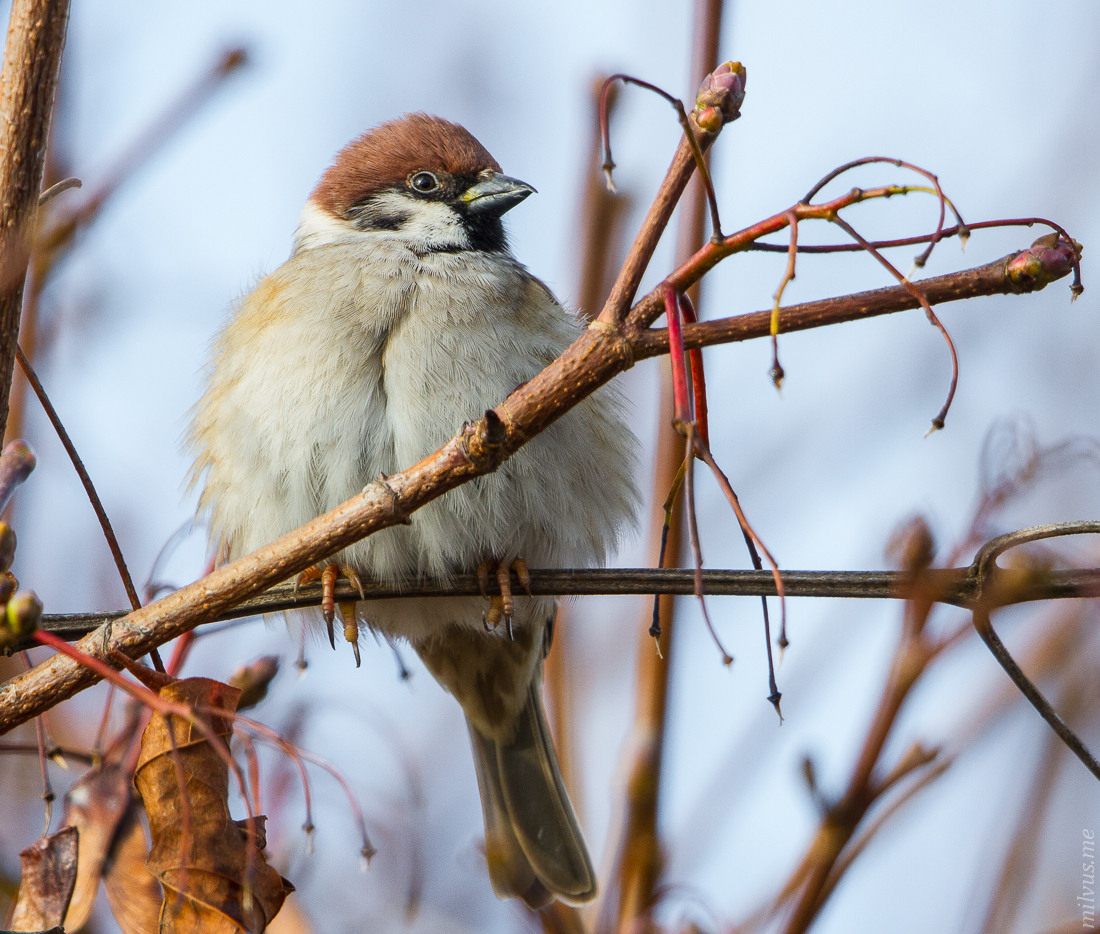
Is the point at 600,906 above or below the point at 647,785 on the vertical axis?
below

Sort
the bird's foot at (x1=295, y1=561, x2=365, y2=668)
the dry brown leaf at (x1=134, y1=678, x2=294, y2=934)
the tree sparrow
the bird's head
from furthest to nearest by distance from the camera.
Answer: the bird's head
the tree sparrow
the bird's foot at (x1=295, y1=561, x2=365, y2=668)
the dry brown leaf at (x1=134, y1=678, x2=294, y2=934)

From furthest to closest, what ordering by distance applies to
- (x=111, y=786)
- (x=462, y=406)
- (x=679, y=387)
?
(x=462, y=406) < (x=111, y=786) < (x=679, y=387)

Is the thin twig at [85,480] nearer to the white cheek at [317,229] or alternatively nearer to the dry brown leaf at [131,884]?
the dry brown leaf at [131,884]

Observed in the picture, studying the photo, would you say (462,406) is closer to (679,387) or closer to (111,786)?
(111,786)

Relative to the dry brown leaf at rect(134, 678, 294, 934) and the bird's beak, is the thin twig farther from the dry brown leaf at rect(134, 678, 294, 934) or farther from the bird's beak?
the bird's beak

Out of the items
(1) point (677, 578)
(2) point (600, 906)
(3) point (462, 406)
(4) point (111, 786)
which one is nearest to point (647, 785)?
(2) point (600, 906)

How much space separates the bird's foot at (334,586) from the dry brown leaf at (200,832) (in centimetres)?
117

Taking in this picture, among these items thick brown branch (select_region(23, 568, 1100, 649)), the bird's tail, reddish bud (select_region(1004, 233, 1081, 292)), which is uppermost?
reddish bud (select_region(1004, 233, 1081, 292))

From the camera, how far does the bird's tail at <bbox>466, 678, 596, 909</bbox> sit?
380 centimetres

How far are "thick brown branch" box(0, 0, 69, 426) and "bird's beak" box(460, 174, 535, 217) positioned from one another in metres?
2.32

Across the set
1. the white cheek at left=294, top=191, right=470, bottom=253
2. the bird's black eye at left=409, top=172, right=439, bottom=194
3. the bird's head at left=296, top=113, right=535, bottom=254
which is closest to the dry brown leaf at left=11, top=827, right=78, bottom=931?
the white cheek at left=294, top=191, right=470, bottom=253

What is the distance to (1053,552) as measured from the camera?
185 cm

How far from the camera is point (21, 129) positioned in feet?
6.09

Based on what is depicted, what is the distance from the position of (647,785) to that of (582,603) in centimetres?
201
